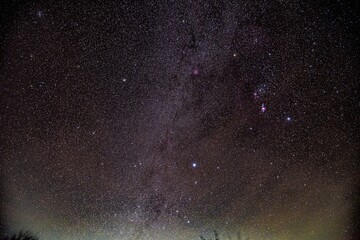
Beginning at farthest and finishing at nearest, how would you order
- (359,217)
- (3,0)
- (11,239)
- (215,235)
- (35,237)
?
(215,235) → (35,237) → (11,239) → (359,217) → (3,0)

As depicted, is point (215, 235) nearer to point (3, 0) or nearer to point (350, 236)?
point (350, 236)

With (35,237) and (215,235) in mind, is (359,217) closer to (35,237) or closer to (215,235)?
(215,235)

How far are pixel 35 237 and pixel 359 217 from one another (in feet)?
67.1

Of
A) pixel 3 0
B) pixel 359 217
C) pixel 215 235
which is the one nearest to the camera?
pixel 3 0

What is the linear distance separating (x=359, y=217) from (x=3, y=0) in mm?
19486

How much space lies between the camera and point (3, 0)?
944 cm

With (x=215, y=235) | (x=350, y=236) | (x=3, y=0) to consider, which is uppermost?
(x=3, y=0)

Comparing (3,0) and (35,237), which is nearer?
(3,0)

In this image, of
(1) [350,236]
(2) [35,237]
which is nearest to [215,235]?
(1) [350,236]

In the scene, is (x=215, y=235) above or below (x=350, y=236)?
above

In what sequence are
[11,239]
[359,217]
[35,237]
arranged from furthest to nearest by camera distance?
[35,237] < [11,239] < [359,217]

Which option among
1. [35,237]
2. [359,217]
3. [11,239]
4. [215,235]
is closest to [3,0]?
[11,239]

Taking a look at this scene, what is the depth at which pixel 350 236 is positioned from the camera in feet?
54.2

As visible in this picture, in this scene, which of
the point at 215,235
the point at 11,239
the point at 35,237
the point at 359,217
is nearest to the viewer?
the point at 359,217
